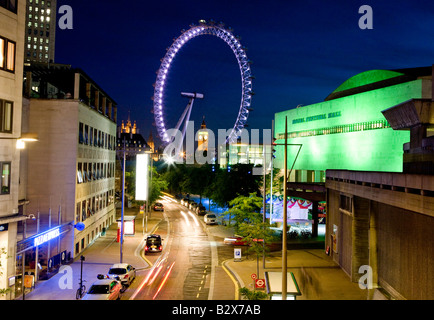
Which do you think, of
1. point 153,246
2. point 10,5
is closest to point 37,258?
point 153,246

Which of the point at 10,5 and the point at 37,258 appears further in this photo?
the point at 37,258

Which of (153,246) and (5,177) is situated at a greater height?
(5,177)

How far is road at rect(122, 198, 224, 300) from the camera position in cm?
2534

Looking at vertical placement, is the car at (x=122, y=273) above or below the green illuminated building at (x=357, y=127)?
below

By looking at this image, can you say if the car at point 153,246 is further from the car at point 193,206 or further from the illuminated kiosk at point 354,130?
the car at point 193,206

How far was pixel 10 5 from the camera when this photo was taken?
74.2ft

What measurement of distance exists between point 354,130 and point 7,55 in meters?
55.6

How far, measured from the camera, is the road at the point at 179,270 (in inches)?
998

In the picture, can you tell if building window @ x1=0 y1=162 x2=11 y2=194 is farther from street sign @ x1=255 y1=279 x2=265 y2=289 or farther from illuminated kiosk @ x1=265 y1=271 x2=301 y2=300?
illuminated kiosk @ x1=265 y1=271 x2=301 y2=300

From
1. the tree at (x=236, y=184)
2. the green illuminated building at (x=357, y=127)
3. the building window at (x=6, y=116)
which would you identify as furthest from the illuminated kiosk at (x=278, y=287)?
the green illuminated building at (x=357, y=127)

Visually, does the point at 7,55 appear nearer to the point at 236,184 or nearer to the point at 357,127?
the point at 236,184

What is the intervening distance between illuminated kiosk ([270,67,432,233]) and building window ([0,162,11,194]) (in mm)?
26591

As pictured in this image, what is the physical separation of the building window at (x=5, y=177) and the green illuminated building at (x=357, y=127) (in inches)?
1861

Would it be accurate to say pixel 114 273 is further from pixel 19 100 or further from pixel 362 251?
pixel 362 251
